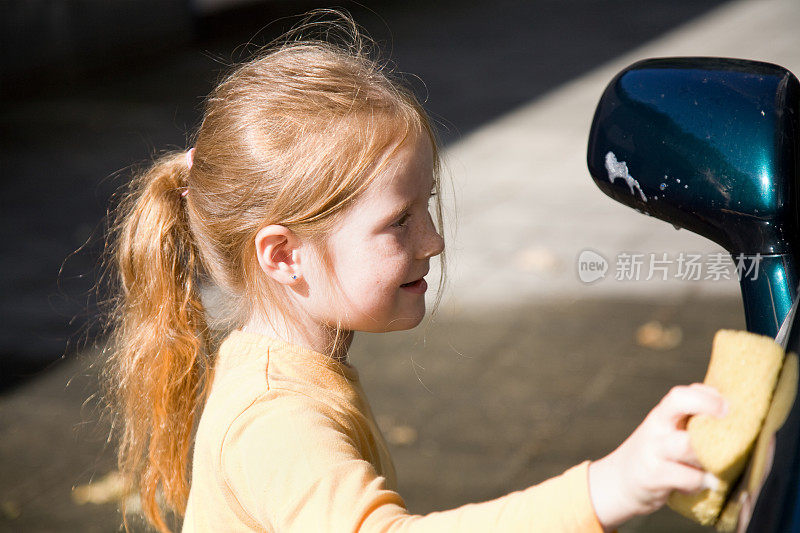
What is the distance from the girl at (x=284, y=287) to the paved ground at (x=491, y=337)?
1.52ft

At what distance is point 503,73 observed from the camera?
29.2ft

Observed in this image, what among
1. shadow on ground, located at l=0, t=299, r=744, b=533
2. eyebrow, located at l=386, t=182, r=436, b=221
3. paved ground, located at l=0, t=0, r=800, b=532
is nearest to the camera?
eyebrow, located at l=386, t=182, r=436, b=221

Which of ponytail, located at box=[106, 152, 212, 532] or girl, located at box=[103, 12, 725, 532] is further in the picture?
ponytail, located at box=[106, 152, 212, 532]

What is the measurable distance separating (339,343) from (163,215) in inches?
17.0

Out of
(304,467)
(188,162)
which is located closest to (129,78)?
(188,162)

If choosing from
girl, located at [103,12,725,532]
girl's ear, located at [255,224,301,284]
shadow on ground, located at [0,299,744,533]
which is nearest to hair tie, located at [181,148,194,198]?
girl, located at [103,12,725,532]

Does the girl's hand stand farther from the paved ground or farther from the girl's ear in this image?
the paved ground

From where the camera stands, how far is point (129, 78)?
926 centimetres

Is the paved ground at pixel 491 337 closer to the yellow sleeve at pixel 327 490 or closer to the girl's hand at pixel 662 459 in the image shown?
the yellow sleeve at pixel 327 490

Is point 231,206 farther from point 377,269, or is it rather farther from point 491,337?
point 491,337

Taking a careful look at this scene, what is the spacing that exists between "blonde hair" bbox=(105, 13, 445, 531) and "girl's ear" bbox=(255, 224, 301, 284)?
0.03 meters

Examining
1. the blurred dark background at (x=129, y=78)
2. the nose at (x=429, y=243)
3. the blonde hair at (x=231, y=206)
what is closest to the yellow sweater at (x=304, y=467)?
the blonde hair at (x=231, y=206)

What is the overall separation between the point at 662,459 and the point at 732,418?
8cm

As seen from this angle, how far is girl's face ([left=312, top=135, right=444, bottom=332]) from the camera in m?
1.52
